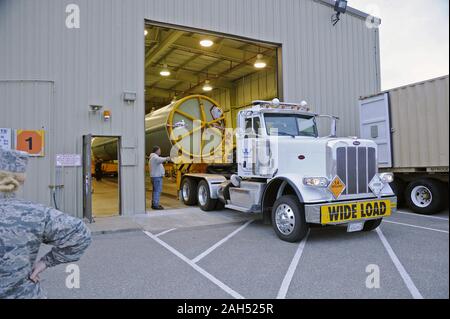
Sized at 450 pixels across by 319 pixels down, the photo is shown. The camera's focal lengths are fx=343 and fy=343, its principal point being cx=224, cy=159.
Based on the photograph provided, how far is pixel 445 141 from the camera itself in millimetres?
7895

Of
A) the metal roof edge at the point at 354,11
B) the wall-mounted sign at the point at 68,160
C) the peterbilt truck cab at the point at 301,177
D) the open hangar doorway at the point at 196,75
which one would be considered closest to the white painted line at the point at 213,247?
the peterbilt truck cab at the point at 301,177

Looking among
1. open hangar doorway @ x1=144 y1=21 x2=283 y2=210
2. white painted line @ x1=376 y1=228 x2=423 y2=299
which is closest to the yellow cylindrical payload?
open hangar doorway @ x1=144 y1=21 x2=283 y2=210

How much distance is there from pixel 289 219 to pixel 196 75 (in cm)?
1615

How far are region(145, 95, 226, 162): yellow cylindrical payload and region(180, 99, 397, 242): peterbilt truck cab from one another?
8.80 feet

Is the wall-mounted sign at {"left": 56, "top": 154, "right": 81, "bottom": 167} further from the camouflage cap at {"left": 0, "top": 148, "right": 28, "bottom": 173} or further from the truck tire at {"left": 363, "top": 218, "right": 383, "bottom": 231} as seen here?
the camouflage cap at {"left": 0, "top": 148, "right": 28, "bottom": 173}

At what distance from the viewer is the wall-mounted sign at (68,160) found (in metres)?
8.29

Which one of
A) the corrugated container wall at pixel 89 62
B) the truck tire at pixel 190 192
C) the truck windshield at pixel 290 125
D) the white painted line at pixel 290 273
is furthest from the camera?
the truck tire at pixel 190 192

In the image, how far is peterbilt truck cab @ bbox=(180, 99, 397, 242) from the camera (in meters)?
5.90

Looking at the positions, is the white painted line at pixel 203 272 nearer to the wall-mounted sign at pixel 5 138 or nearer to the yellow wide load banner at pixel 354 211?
the yellow wide load banner at pixel 354 211

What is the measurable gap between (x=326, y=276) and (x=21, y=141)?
24.0 ft

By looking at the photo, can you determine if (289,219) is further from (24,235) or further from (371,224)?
(24,235)

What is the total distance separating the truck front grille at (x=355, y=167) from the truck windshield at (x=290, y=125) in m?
1.52

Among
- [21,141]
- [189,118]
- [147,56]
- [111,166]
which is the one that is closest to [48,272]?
[21,141]

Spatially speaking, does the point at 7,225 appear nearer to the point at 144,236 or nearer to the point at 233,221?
the point at 144,236
